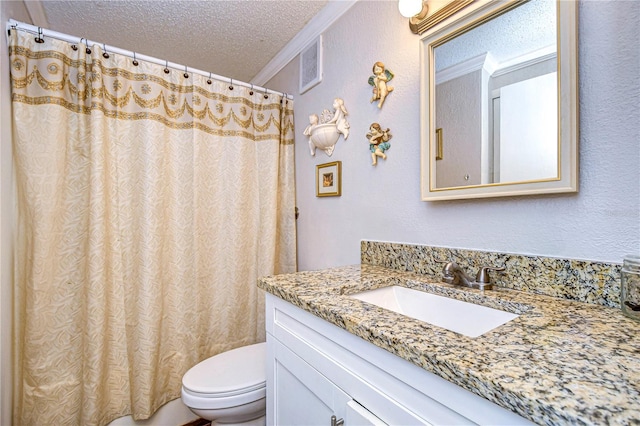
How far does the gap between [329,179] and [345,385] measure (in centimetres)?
113

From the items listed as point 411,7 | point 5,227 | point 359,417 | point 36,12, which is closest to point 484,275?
point 359,417

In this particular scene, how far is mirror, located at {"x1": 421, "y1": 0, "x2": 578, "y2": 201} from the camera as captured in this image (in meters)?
0.81

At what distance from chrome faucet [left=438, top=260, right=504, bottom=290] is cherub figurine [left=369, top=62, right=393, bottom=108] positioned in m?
0.77

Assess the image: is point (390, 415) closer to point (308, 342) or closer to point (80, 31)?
point (308, 342)

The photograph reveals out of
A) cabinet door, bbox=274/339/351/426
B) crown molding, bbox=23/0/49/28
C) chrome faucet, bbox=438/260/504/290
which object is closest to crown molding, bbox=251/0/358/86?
crown molding, bbox=23/0/49/28

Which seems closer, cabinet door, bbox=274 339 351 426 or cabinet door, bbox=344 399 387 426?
cabinet door, bbox=344 399 387 426

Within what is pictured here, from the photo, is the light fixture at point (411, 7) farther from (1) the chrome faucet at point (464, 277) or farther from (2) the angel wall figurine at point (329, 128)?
(1) the chrome faucet at point (464, 277)

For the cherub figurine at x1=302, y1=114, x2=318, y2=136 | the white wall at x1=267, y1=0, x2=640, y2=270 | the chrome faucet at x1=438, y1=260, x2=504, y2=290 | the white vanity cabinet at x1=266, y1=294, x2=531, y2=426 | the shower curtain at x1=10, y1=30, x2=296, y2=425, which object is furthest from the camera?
the cherub figurine at x1=302, y1=114, x2=318, y2=136

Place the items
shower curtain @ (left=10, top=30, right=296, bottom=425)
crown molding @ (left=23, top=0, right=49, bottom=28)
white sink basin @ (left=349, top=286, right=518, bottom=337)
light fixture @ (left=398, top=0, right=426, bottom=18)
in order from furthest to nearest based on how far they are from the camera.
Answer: crown molding @ (left=23, top=0, right=49, bottom=28) < shower curtain @ (left=10, top=30, right=296, bottom=425) < light fixture @ (left=398, top=0, right=426, bottom=18) < white sink basin @ (left=349, top=286, right=518, bottom=337)

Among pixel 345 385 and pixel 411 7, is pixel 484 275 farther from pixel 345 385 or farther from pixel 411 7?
pixel 411 7

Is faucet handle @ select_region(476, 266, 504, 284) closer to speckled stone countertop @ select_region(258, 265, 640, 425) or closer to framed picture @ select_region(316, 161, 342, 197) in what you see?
speckled stone countertop @ select_region(258, 265, 640, 425)

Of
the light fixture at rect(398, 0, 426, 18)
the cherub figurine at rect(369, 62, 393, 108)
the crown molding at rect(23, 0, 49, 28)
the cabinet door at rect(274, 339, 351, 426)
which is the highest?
the crown molding at rect(23, 0, 49, 28)

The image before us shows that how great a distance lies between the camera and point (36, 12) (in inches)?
61.2

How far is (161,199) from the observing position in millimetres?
1546
